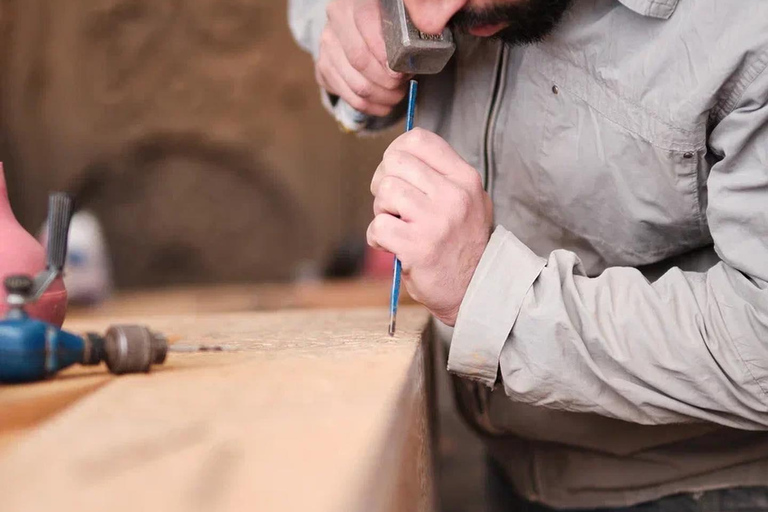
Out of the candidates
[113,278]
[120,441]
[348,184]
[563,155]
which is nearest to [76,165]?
[113,278]

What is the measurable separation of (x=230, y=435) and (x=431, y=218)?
373 mm

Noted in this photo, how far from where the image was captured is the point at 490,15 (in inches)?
35.6

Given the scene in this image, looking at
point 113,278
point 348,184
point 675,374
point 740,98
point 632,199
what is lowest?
point 113,278

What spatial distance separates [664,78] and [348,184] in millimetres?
3270

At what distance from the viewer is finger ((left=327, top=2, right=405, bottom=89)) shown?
104cm

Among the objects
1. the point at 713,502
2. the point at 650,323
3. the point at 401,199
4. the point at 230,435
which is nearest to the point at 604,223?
the point at 650,323

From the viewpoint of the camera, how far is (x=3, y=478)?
44 cm

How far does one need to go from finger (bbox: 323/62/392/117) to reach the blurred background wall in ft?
8.38

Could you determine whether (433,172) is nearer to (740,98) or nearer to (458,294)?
(458,294)

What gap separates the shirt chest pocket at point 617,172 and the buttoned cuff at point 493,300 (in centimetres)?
20

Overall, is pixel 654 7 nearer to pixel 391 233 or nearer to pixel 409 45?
pixel 409 45

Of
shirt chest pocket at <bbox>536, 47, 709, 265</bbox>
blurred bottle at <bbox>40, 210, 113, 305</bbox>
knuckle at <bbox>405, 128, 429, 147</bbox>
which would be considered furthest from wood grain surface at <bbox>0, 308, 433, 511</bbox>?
blurred bottle at <bbox>40, 210, 113, 305</bbox>

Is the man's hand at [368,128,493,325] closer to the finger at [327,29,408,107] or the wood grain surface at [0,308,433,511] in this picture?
the wood grain surface at [0,308,433,511]

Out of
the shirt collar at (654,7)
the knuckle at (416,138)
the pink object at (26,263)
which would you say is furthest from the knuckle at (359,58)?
the pink object at (26,263)
